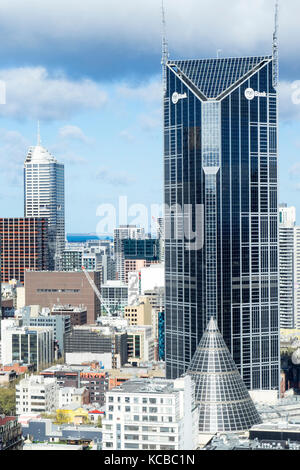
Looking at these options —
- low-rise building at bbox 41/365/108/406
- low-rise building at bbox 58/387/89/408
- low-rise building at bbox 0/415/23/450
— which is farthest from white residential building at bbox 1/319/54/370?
low-rise building at bbox 0/415/23/450

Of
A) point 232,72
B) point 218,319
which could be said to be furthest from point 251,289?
point 232,72

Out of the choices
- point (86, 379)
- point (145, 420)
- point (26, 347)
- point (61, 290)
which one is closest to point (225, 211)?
point (86, 379)

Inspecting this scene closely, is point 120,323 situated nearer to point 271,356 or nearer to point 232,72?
point 271,356

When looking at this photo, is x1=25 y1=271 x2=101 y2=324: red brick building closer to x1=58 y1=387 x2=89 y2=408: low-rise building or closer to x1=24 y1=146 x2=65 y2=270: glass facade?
x1=58 y1=387 x2=89 y2=408: low-rise building

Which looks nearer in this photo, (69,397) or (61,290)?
(69,397)

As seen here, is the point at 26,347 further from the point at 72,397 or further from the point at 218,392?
the point at 218,392

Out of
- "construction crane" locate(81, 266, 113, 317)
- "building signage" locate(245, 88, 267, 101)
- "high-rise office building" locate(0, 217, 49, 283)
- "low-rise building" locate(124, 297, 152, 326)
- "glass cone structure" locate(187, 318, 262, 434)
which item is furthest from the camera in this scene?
"high-rise office building" locate(0, 217, 49, 283)
